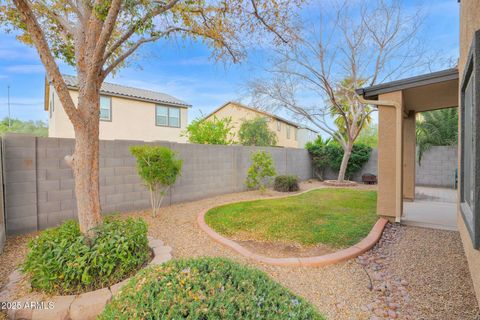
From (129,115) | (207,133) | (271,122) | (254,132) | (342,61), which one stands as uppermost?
(342,61)

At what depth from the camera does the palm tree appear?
36.2 feet

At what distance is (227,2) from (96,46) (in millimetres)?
2424

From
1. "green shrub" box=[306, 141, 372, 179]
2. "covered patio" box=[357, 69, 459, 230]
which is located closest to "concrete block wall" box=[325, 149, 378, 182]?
"green shrub" box=[306, 141, 372, 179]

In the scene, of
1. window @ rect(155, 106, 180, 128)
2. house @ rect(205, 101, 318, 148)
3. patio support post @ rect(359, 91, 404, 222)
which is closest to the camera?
patio support post @ rect(359, 91, 404, 222)

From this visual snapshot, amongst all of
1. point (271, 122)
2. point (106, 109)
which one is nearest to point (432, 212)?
point (271, 122)

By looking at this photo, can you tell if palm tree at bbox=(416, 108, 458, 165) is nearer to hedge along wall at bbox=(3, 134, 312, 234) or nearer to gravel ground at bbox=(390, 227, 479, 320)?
gravel ground at bbox=(390, 227, 479, 320)

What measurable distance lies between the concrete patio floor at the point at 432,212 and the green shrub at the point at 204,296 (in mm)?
4895

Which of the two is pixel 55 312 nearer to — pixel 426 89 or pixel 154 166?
pixel 154 166

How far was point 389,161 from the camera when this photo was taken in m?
5.20

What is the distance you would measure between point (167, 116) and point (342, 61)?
10685 mm

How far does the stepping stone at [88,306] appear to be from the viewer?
85.7 inches

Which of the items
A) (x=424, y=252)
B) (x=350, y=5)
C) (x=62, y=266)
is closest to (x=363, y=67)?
(x=350, y=5)

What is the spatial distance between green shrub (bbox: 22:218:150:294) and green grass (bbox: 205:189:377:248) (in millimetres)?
2008

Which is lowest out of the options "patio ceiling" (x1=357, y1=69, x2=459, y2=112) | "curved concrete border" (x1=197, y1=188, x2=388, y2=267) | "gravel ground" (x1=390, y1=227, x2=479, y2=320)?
"gravel ground" (x1=390, y1=227, x2=479, y2=320)
